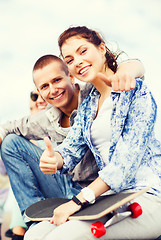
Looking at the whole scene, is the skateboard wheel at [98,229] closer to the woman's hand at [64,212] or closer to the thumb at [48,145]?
the woman's hand at [64,212]

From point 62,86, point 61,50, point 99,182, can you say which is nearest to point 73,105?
point 62,86

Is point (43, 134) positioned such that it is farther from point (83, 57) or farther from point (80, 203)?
point (80, 203)

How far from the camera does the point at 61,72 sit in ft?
6.67

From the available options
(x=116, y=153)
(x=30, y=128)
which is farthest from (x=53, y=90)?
(x=116, y=153)

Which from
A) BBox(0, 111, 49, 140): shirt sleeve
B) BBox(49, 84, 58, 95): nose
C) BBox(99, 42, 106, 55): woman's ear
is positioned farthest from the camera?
BBox(0, 111, 49, 140): shirt sleeve

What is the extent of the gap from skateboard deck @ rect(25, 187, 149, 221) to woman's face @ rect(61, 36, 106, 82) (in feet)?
1.97

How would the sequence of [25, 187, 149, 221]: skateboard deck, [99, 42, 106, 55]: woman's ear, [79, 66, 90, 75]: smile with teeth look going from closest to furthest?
[25, 187, 149, 221]: skateboard deck → [79, 66, 90, 75]: smile with teeth → [99, 42, 106, 55]: woman's ear

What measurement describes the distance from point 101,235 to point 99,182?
0.22 meters

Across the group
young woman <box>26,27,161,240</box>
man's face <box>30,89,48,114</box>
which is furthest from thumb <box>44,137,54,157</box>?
man's face <box>30,89,48,114</box>

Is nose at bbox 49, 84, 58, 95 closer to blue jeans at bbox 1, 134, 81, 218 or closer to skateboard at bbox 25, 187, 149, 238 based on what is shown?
blue jeans at bbox 1, 134, 81, 218

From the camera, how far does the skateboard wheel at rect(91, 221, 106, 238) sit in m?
1.13

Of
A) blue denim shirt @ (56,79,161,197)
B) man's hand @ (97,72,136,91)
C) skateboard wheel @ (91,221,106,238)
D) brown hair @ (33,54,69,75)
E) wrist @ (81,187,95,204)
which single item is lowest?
skateboard wheel @ (91,221,106,238)

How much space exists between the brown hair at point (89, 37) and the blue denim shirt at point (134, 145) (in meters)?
0.29

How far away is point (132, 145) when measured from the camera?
1.28m
